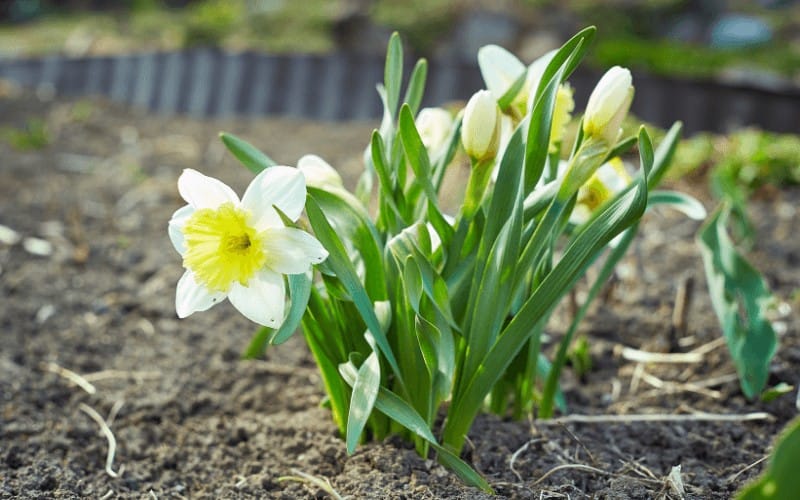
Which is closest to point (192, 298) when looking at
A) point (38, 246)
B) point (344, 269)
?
point (344, 269)

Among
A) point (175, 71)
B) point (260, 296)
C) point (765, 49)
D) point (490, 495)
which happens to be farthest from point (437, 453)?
point (765, 49)

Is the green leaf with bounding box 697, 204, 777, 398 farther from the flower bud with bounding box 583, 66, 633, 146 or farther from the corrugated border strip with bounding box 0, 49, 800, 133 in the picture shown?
the corrugated border strip with bounding box 0, 49, 800, 133

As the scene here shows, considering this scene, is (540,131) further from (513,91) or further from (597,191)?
(597,191)

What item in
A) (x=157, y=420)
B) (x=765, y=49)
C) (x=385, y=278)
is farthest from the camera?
(x=765, y=49)

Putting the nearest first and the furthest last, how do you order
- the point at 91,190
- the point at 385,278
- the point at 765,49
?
the point at 385,278, the point at 91,190, the point at 765,49

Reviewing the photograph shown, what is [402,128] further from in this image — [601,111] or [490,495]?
[490,495]

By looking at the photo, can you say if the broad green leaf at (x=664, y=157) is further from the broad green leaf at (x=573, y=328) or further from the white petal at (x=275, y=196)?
the white petal at (x=275, y=196)

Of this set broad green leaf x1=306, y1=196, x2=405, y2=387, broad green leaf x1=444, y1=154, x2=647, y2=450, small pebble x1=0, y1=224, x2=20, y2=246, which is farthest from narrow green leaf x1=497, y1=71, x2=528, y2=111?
small pebble x1=0, y1=224, x2=20, y2=246
